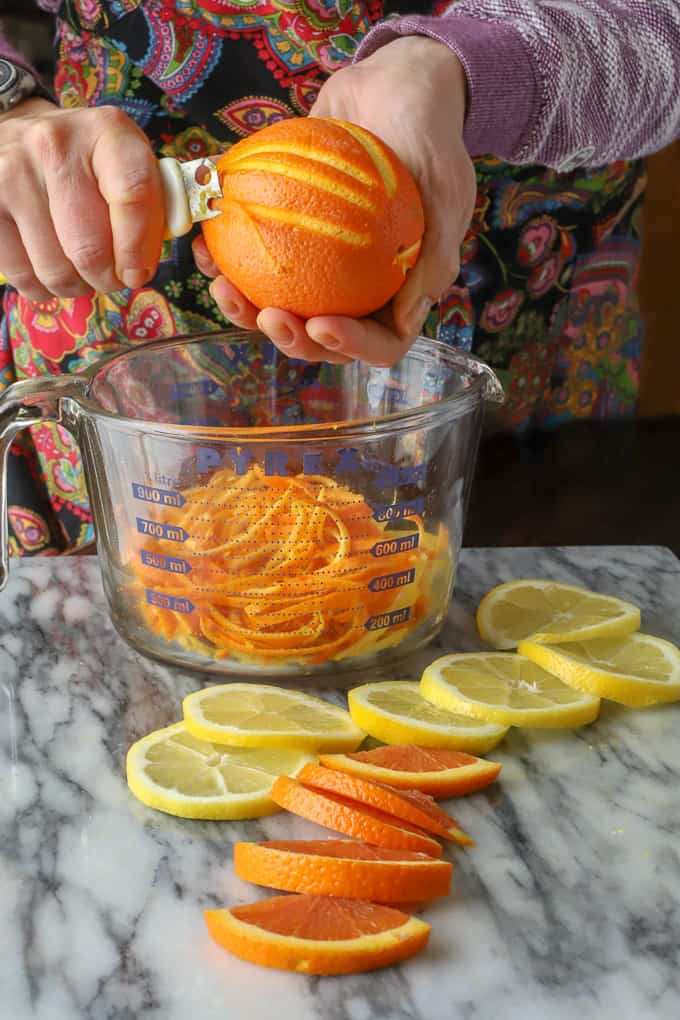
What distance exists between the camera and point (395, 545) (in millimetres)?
926

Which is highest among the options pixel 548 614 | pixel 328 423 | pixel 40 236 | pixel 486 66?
pixel 486 66

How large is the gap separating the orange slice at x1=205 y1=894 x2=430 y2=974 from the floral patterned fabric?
2.83 feet

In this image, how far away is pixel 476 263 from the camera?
144 centimetres

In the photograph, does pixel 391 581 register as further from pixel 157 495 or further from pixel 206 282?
pixel 206 282

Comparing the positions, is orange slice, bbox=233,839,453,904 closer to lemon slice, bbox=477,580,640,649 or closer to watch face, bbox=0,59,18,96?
lemon slice, bbox=477,580,640,649

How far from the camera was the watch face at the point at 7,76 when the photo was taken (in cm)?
117

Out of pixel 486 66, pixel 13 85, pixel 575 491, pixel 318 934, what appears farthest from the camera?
pixel 575 491

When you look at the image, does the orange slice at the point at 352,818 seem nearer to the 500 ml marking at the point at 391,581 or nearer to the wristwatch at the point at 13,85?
the 500 ml marking at the point at 391,581

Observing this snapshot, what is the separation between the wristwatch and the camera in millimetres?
1167

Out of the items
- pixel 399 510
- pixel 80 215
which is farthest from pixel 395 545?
pixel 80 215

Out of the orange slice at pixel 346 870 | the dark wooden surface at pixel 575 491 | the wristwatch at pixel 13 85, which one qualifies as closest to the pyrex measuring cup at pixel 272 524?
the orange slice at pixel 346 870

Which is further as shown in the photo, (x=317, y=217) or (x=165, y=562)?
(x=165, y=562)

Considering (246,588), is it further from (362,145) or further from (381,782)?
(362,145)

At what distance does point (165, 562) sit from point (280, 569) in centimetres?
10
